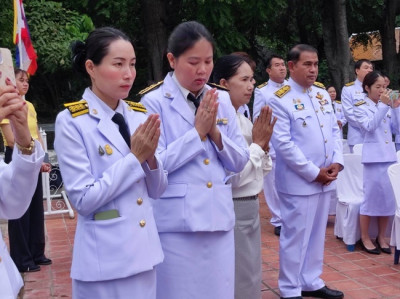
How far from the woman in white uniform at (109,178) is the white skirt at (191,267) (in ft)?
0.86

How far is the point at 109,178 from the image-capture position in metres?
2.07

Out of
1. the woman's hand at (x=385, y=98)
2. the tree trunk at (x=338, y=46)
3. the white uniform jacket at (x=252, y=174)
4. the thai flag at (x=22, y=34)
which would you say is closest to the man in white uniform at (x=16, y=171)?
the white uniform jacket at (x=252, y=174)

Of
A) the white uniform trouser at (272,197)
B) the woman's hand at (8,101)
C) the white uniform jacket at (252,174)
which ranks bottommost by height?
the white uniform trouser at (272,197)

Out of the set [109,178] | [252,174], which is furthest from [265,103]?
[109,178]

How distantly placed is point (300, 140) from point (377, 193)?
173cm

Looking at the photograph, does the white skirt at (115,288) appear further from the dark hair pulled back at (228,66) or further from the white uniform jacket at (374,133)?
the white uniform jacket at (374,133)

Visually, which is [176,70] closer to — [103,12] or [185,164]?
[185,164]

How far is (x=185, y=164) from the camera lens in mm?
2555

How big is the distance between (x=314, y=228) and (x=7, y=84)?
9.11ft

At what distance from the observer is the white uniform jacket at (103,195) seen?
2.08 m

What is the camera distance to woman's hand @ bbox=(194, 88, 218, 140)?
2439 millimetres

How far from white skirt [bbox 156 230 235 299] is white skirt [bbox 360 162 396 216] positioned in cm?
307

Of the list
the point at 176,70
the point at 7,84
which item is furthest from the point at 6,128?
the point at 7,84

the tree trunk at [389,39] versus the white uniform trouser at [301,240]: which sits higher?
the tree trunk at [389,39]
